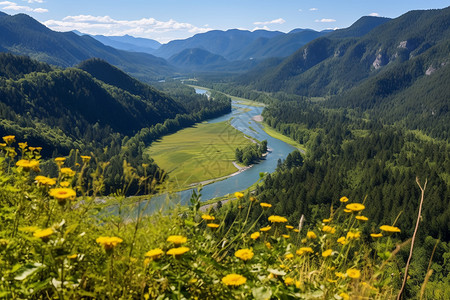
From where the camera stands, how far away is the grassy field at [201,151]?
107119 millimetres

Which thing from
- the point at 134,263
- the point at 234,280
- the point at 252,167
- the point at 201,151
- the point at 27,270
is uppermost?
the point at 27,270

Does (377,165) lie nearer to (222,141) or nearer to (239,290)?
(222,141)

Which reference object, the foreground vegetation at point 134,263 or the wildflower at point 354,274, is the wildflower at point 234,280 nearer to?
the foreground vegetation at point 134,263

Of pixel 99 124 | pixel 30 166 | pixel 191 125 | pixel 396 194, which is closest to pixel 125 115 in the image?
pixel 99 124

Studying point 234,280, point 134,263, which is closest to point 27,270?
point 134,263

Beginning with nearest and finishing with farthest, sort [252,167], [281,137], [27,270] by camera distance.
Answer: [27,270] < [252,167] < [281,137]

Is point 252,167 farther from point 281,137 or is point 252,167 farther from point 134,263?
point 134,263

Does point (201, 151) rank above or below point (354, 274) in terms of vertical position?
below

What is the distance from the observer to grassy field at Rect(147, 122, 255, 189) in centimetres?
10712

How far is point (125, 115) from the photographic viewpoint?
637 feet

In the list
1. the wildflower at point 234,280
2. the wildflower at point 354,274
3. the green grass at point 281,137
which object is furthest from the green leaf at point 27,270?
the green grass at point 281,137

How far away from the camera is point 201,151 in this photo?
431 ft

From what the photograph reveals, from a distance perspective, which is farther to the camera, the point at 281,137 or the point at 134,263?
the point at 281,137

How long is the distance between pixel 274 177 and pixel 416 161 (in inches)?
1884
